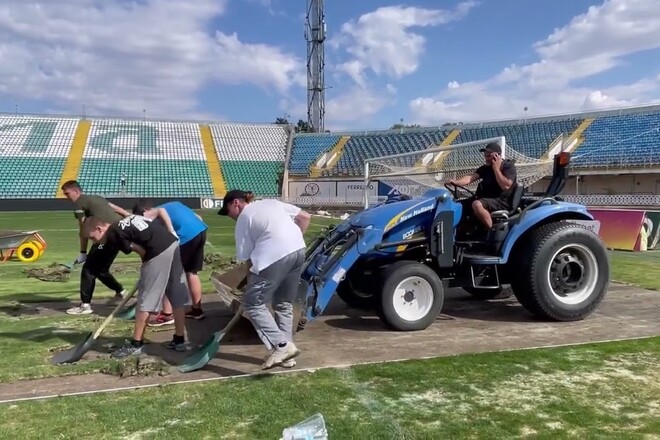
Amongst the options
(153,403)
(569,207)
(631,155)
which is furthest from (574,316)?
(631,155)

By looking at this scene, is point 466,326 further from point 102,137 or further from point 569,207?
point 102,137

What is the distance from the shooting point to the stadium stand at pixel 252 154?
162 feet

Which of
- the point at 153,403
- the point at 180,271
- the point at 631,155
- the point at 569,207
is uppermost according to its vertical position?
the point at 631,155

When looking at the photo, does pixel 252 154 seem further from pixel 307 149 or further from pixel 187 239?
pixel 187 239

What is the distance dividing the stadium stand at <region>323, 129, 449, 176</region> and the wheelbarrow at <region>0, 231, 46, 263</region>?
32779 mm

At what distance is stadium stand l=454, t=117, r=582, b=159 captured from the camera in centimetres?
3881

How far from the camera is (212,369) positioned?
4.91m

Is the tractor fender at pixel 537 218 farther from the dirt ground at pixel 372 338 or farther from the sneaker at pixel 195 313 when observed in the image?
the sneaker at pixel 195 313

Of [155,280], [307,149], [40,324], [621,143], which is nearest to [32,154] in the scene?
[307,149]

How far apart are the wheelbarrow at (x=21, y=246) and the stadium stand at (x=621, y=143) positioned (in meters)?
32.1

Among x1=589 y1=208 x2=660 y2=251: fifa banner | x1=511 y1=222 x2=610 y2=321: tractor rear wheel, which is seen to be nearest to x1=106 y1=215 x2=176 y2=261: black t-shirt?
x1=511 y1=222 x2=610 y2=321: tractor rear wheel

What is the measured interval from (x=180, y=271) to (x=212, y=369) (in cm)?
112

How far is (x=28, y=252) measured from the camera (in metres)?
13.4

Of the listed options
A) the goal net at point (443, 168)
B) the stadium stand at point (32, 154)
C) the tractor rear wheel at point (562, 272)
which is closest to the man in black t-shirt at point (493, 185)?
the tractor rear wheel at point (562, 272)
